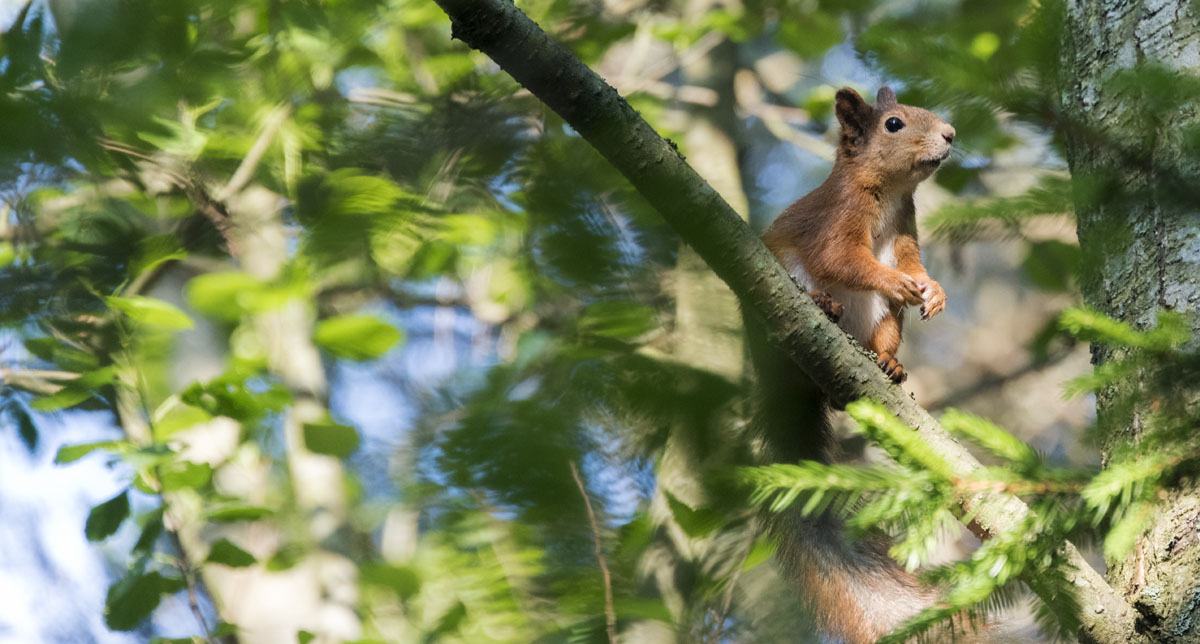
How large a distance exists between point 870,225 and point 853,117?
429 millimetres

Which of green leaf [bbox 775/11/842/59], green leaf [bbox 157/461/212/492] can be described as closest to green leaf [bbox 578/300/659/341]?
green leaf [bbox 157/461/212/492]

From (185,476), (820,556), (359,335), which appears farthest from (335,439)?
(820,556)

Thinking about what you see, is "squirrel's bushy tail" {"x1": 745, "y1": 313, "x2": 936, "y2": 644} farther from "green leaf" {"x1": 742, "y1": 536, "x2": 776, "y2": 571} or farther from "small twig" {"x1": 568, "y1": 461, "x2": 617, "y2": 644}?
"small twig" {"x1": 568, "y1": 461, "x2": 617, "y2": 644}

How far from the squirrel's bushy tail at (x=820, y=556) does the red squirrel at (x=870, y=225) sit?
0.34 metres

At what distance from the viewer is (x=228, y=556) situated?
301 cm

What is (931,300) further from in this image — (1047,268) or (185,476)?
(185,476)

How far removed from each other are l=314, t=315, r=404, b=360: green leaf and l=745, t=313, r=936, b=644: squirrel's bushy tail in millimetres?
1043

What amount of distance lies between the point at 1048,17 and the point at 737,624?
1.61 m

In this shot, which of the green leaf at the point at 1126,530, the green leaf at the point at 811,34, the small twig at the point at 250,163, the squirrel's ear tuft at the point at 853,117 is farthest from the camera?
the green leaf at the point at 811,34

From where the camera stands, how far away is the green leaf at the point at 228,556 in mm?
3010

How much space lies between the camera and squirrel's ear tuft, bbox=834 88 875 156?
3.52 m

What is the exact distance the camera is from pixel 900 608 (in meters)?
2.64

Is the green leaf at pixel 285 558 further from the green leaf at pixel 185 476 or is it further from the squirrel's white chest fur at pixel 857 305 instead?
the squirrel's white chest fur at pixel 857 305

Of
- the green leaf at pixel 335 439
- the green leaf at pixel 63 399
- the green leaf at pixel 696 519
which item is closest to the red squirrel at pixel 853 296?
the green leaf at pixel 696 519
